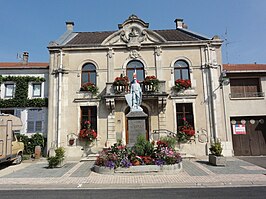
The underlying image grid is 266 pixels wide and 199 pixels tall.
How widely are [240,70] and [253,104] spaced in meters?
2.61

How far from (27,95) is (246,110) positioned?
16.1m

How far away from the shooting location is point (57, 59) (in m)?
15.3

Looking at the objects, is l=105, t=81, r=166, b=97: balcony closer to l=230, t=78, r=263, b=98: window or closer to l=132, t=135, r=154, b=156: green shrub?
l=132, t=135, r=154, b=156: green shrub

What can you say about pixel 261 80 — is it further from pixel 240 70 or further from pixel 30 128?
pixel 30 128

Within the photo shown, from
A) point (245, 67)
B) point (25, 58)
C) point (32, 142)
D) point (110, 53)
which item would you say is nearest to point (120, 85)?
point (110, 53)

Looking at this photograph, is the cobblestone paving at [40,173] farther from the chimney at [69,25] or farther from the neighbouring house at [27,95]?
the chimney at [69,25]

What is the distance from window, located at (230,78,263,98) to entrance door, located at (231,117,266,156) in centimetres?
174

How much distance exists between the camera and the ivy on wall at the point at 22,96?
14.9m

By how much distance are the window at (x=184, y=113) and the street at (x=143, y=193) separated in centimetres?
763

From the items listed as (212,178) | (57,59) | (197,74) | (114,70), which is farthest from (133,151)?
(57,59)

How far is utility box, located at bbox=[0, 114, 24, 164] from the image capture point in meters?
10.4

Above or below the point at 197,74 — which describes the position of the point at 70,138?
below

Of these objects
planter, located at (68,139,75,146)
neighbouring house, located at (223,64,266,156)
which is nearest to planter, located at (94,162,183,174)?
planter, located at (68,139,75,146)

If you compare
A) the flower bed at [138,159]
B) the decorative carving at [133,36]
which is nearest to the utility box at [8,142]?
the flower bed at [138,159]
